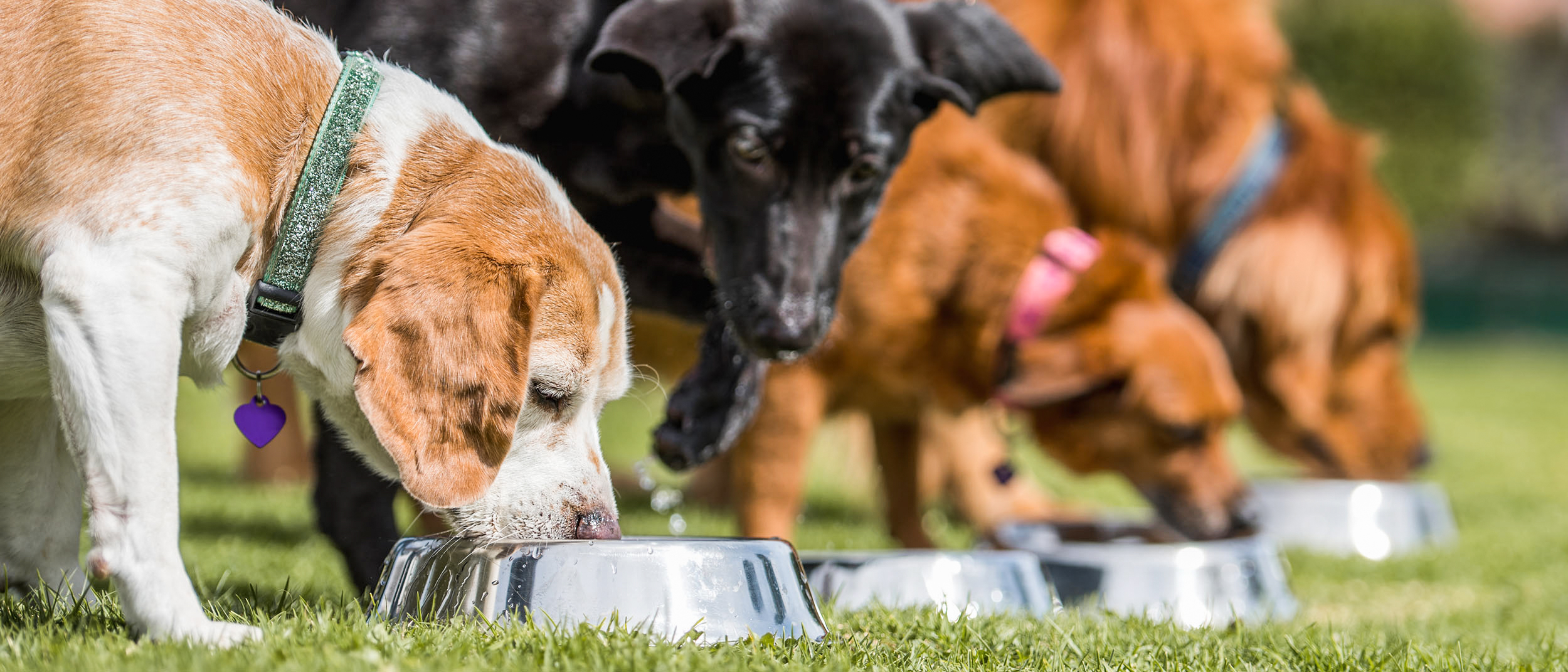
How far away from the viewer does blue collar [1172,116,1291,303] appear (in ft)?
20.2

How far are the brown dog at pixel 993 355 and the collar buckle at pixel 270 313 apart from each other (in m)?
2.19

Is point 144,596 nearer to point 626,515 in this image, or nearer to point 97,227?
point 97,227

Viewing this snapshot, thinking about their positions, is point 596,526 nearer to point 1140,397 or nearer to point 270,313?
point 270,313

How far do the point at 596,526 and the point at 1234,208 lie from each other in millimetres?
4361

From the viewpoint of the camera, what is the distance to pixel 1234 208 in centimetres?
615

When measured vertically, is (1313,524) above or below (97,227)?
below

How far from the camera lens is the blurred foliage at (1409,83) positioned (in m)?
20.7

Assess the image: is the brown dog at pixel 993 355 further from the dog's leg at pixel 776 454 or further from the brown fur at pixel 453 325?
the brown fur at pixel 453 325

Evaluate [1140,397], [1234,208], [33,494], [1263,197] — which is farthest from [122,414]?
[1263,197]

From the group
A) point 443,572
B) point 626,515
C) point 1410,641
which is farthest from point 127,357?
point 626,515

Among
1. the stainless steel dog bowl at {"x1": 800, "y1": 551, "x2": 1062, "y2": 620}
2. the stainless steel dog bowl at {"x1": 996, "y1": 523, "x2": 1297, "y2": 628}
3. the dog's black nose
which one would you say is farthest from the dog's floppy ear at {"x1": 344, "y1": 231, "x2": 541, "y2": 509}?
the dog's black nose

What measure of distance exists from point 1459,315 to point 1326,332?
17.0m

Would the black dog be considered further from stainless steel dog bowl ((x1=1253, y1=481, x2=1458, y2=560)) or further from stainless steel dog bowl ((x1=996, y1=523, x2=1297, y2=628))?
stainless steel dog bowl ((x1=1253, y1=481, x2=1458, y2=560))

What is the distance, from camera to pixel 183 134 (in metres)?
2.27
